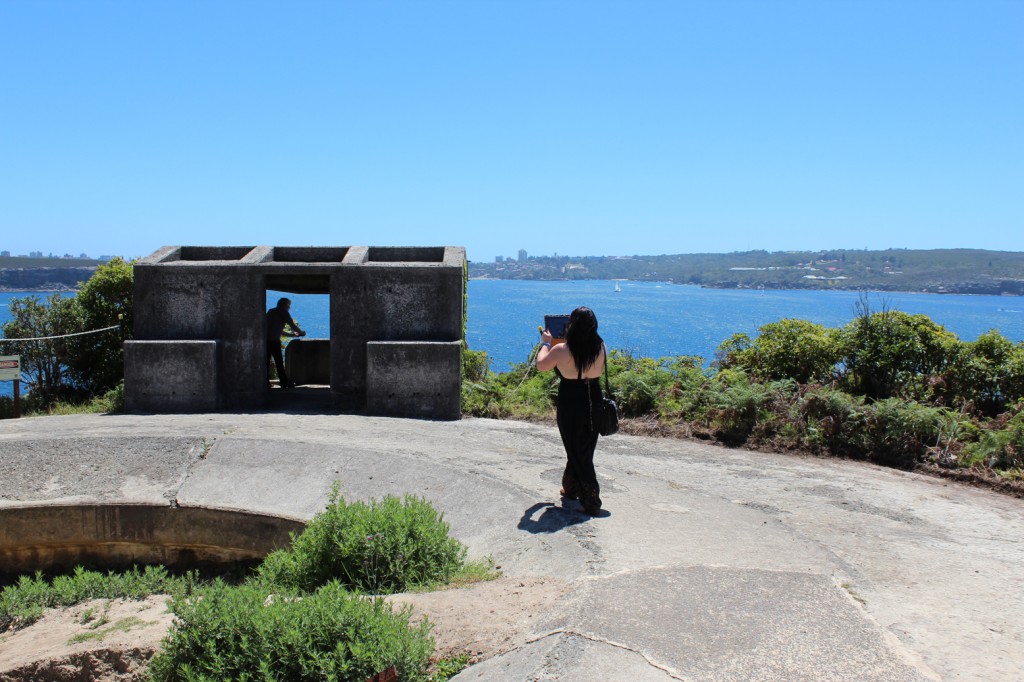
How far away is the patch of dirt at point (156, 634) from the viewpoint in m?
4.80

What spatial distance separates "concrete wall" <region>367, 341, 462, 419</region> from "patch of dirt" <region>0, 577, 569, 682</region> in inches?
225

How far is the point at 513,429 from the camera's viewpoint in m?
11.3

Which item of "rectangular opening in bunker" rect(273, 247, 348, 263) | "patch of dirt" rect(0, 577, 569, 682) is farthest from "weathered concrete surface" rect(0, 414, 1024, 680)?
"rectangular opening in bunker" rect(273, 247, 348, 263)

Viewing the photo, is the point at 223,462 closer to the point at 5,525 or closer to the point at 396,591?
the point at 5,525

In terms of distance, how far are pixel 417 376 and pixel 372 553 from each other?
5892 millimetres

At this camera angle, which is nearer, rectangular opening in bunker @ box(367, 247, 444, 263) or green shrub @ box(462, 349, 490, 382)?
green shrub @ box(462, 349, 490, 382)

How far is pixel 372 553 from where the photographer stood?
598 centimetres

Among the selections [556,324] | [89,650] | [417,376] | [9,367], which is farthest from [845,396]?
[9,367]

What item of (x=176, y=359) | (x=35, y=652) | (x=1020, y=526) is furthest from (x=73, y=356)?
(x=1020, y=526)

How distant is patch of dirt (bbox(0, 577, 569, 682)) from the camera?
4.80m

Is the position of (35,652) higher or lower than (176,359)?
lower

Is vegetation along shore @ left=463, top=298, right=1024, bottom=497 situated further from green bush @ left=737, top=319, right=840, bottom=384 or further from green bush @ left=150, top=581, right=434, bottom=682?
green bush @ left=150, top=581, right=434, bottom=682

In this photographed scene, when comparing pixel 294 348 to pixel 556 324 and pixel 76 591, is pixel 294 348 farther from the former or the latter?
pixel 556 324

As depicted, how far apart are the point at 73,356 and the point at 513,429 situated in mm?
7529
